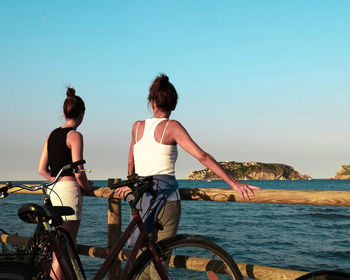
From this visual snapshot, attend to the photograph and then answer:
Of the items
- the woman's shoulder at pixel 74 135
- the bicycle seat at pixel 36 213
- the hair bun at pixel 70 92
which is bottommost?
the bicycle seat at pixel 36 213

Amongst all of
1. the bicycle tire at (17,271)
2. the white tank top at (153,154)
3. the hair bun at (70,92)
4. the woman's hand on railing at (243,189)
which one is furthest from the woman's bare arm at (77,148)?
the woman's hand on railing at (243,189)

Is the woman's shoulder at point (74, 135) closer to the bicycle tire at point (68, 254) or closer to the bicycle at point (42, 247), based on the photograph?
the bicycle at point (42, 247)

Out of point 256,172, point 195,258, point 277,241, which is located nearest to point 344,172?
point 256,172

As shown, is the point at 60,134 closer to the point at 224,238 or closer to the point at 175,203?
the point at 175,203

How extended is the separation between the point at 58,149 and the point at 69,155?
11 cm

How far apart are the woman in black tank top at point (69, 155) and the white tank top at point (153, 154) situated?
714mm

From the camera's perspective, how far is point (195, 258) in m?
3.08

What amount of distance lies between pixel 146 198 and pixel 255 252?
1401cm

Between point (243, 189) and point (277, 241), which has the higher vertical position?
point (243, 189)

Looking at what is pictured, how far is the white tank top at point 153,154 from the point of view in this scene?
2.86 metres

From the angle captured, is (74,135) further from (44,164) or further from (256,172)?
(256,172)

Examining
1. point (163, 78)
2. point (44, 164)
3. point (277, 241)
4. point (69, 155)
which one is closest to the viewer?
point (163, 78)

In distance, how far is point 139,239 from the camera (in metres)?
2.58

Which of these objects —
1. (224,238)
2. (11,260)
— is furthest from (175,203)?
(224,238)
